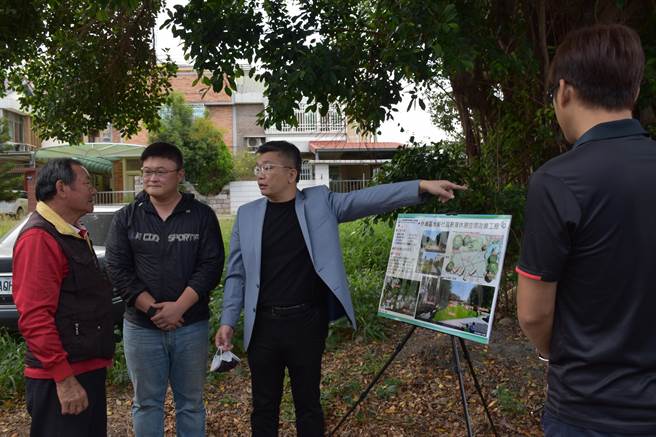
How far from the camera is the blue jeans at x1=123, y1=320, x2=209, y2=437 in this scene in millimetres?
3164

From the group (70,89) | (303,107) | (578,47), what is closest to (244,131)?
(70,89)

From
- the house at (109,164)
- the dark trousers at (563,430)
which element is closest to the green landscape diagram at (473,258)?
the dark trousers at (563,430)

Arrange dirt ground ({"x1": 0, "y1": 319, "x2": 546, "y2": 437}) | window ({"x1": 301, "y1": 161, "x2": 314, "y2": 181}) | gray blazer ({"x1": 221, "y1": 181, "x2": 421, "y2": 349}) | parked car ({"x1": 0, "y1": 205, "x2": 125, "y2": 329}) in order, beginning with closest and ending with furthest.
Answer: gray blazer ({"x1": 221, "y1": 181, "x2": 421, "y2": 349}) < dirt ground ({"x1": 0, "y1": 319, "x2": 546, "y2": 437}) < parked car ({"x1": 0, "y1": 205, "x2": 125, "y2": 329}) < window ({"x1": 301, "y1": 161, "x2": 314, "y2": 181})

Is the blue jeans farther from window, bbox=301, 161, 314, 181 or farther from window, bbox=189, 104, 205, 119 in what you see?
window, bbox=189, 104, 205, 119

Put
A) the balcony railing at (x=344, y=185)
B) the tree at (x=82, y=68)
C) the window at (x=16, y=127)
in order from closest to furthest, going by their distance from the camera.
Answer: the tree at (x=82, y=68) → the balcony railing at (x=344, y=185) → the window at (x=16, y=127)

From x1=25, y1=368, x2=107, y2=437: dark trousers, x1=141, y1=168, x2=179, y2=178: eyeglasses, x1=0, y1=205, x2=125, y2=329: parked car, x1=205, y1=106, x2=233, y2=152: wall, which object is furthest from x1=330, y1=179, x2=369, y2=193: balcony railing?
x1=25, y1=368, x2=107, y2=437: dark trousers

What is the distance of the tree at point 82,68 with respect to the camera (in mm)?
6598

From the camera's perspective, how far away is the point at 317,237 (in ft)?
10.2

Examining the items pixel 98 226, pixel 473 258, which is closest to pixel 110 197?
pixel 98 226

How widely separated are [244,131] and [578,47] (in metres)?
33.7

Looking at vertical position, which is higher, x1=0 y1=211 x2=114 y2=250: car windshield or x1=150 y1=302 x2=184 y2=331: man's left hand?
x1=0 y1=211 x2=114 y2=250: car windshield

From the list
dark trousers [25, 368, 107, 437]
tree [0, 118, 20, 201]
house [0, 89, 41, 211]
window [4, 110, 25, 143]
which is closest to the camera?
dark trousers [25, 368, 107, 437]

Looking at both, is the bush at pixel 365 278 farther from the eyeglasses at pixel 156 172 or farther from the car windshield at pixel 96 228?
the eyeglasses at pixel 156 172

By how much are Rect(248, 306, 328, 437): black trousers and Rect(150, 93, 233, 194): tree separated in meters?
25.7
